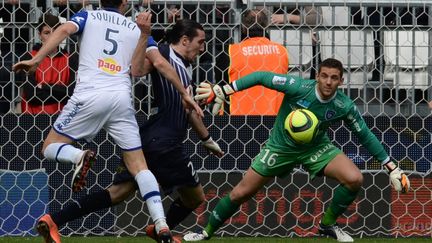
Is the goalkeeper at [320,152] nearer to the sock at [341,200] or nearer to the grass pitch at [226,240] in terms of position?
the sock at [341,200]

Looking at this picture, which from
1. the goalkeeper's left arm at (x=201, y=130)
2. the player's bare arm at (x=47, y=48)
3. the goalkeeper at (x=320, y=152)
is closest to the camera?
the player's bare arm at (x=47, y=48)

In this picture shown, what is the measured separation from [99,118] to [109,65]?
0.39 metres

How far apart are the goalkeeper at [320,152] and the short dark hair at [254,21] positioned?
1.14 metres

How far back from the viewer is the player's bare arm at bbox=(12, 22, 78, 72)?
9.01 metres

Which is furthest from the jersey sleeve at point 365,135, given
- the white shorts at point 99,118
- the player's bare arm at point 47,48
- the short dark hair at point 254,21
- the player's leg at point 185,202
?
the player's bare arm at point 47,48

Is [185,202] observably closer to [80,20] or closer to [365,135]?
[365,135]

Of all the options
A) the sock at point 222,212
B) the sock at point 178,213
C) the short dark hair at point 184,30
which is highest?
the short dark hair at point 184,30

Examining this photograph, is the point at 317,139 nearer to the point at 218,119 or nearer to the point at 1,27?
the point at 218,119

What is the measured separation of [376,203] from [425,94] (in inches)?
42.8

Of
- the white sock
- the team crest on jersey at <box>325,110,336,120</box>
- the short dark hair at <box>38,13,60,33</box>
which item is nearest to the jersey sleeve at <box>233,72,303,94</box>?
the team crest on jersey at <box>325,110,336,120</box>

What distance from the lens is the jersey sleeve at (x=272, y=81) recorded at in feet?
34.9

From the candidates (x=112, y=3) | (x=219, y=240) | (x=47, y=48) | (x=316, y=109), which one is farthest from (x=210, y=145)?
(x=47, y=48)

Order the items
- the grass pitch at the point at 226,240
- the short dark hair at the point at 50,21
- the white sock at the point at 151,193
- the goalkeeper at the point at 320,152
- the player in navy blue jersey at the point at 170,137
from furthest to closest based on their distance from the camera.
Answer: the short dark hair at the point at 50,21 < the grass pitch at the point at 226,240 < the goalkeeper at the point at 320,152 < the player in navy blue jersey at the point at 170,137 < the white sock at the point at 151,193

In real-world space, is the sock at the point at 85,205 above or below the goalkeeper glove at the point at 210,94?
below
